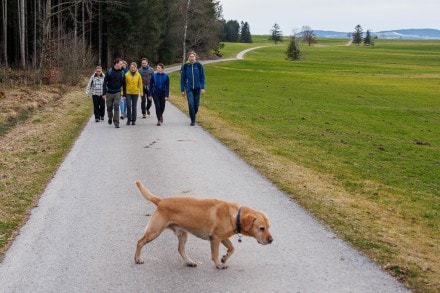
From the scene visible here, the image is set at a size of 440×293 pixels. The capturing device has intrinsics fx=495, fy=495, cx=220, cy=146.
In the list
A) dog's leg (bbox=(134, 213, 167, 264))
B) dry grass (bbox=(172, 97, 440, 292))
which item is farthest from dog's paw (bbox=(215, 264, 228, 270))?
dry grass (bbox=(172, 97, 440, 292))

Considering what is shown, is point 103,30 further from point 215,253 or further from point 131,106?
point 215,253

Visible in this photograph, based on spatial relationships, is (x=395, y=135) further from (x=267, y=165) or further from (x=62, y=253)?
(x=62, y=253)

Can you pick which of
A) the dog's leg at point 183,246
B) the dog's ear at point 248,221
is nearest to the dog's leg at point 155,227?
the dog's leg at point 183,246

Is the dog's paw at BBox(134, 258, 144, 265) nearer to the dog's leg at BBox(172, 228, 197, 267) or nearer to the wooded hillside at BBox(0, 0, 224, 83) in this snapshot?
the dog's leg at BBox(172, 228, 197, 267)

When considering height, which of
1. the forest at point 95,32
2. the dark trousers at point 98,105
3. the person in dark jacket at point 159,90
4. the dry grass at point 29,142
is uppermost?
the forest at point 95,32

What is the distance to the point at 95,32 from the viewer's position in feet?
198

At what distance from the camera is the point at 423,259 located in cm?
596

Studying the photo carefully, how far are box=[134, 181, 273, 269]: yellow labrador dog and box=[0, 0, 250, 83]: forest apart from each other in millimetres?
27651

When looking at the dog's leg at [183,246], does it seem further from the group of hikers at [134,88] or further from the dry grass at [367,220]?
the group of hikers at [134,88]

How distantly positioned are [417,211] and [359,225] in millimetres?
2300

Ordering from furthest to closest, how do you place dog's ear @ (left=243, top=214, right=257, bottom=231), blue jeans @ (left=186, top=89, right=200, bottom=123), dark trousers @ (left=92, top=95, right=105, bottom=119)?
dark trousers @ (left=92, top=95, right=105, bottom=119) → blue jeans @ (left=186, top=89, right=200, bottom=123) → dog's ear @ (left=243, top=214, right=257, bottom=231)

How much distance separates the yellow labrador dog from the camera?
531cm

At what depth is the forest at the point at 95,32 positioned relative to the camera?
3250 centimetres

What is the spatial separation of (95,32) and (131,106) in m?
46.5
